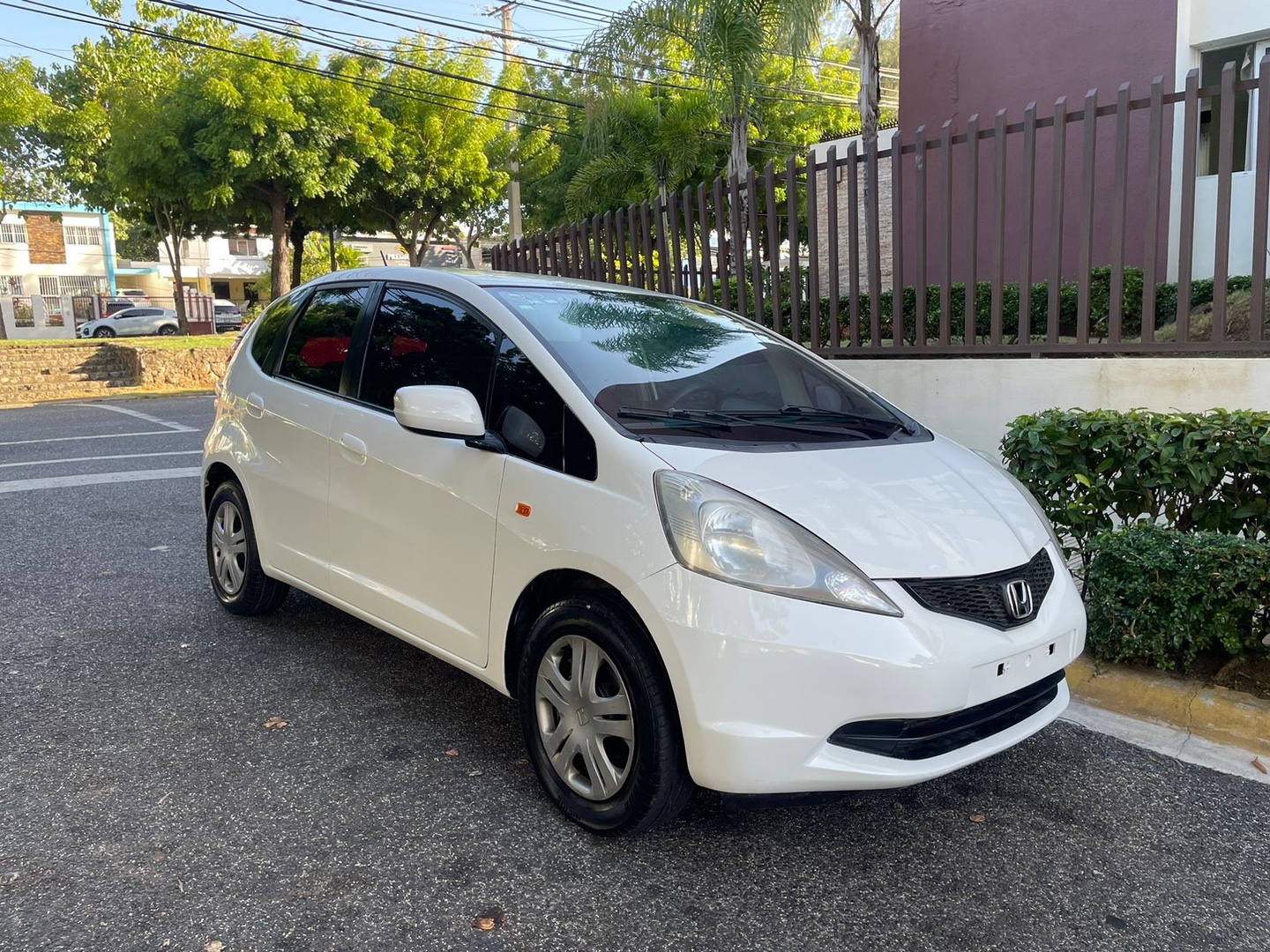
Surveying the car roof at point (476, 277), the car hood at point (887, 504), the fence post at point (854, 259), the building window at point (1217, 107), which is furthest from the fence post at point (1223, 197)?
the building window at point (1217, 107)

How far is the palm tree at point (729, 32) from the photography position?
11297mm

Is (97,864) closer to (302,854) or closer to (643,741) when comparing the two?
(302,854)

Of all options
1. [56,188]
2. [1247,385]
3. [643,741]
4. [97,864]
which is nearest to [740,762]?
[643,741]

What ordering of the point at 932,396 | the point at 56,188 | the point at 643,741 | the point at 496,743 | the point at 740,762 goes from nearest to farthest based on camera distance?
the point at 740,762 → the point at 643,741 → the point at 496,743 → the point at 932,396 → the point at 56,188

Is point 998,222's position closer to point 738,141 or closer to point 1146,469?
point 1146,469

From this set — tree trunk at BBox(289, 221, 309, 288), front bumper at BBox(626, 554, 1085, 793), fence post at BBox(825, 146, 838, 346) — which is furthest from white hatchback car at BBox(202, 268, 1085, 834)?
tree trunk at BBox(289, 221, 309, 288)

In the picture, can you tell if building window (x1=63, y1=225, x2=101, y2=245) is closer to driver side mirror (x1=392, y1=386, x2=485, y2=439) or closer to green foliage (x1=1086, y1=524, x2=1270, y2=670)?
driver side mirror (x1=392, y1=386, x2=485, y2=439)

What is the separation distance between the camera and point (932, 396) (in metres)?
6.36

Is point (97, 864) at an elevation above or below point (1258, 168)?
below

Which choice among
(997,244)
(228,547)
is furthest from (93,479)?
(997,244)

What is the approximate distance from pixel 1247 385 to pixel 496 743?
4.36 metres

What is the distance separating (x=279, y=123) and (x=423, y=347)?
18.7 meters

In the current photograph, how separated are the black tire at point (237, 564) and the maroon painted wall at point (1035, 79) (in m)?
7.75

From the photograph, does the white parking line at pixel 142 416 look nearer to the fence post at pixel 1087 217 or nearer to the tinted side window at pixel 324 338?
the tinted side window at pixel 324 338
